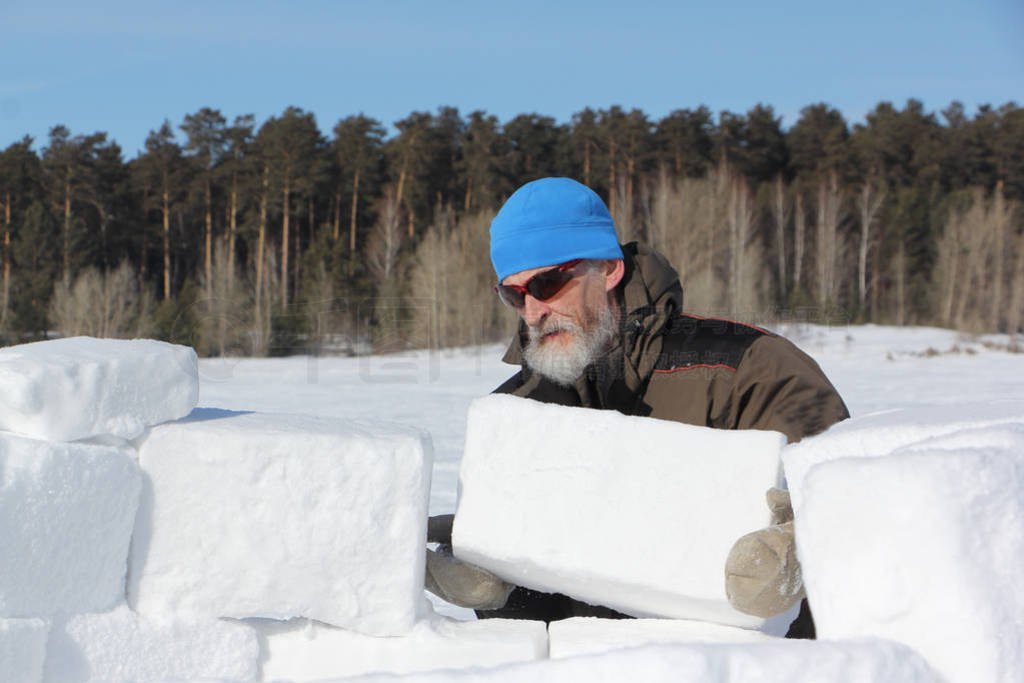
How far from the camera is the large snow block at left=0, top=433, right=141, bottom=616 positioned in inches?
60.8

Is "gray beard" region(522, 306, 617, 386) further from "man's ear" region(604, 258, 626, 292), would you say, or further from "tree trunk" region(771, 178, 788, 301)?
"tree trunk" region(771, 178, 788, 301)

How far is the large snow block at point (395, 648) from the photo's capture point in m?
1.72

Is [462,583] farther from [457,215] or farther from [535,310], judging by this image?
[457,215]

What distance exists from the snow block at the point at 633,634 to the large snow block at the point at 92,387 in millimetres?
872

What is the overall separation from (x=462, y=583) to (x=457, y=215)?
130 feet

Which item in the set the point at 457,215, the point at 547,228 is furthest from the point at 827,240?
the point at 547,228

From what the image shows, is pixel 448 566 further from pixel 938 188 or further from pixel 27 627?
pixel 938 188

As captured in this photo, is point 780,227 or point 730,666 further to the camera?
point 780,227

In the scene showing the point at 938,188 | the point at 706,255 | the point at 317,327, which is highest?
the point at 938,188

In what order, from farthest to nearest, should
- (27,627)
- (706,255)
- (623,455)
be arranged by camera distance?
(706,255) < (623,455) < (27,627)

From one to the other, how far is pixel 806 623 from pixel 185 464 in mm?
1412

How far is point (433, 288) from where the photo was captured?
3134 centimetres

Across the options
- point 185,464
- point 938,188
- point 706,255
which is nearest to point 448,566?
point 185,464

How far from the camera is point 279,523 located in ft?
5.69
